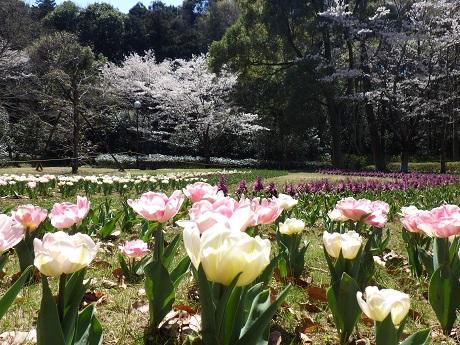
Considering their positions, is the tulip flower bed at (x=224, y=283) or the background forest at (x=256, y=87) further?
the background forest at (x=256, y=87)

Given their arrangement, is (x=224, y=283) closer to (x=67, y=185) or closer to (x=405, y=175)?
(x=67, y=185)

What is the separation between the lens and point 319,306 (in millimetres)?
2016

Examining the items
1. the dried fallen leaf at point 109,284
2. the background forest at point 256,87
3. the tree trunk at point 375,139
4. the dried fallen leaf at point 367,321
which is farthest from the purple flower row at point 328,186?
the tree trunk at point 375,139

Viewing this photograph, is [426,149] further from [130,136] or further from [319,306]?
[319,306]

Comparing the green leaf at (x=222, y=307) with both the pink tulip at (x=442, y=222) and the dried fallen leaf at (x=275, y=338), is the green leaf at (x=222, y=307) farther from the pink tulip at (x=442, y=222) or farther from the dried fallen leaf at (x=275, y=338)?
the pink tulip at (x=442, y=222)

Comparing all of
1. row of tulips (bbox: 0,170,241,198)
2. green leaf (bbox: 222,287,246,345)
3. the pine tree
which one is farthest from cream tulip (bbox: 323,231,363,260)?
the pine tree

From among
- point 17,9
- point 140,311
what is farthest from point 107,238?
point 17,9

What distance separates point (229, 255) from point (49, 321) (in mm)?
406

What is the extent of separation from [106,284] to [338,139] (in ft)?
64.9

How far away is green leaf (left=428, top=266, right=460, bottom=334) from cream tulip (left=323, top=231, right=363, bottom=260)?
270 mm

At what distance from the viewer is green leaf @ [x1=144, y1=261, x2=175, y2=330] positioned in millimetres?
1495

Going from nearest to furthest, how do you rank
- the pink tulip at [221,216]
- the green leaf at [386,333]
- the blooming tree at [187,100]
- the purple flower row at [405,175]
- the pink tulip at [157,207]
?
the green leaf at [386,333] < the pink tulip at [221,216] < the pink tulip at [157,207] < the purple flower row at [405,175] < the blooming tree at [187,100]

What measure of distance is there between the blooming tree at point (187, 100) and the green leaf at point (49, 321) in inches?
912

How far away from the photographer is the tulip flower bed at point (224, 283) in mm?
1032
